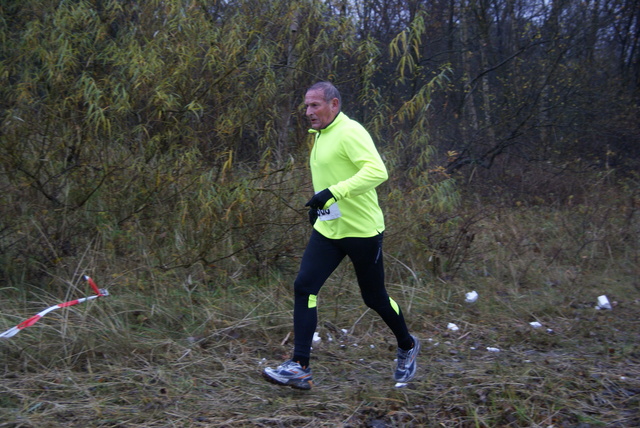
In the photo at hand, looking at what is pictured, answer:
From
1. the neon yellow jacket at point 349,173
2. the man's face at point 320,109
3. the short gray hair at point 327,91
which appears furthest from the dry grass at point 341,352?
the short gray hair at point 327,91

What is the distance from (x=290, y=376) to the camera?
3.71 m

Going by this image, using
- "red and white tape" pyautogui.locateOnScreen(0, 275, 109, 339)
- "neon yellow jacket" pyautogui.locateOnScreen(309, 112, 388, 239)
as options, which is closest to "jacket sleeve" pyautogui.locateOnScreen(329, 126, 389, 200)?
"neon yellow jacket" pyautogui.locateOnScreen(309, 112, 388, 239)

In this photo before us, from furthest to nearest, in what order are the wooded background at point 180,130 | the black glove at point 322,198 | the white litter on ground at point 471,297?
the white litter on ground at point 471,297 → the wooded background at point 180,130 → the black glove at point 322,198

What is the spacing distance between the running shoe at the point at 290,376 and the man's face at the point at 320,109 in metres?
1.47

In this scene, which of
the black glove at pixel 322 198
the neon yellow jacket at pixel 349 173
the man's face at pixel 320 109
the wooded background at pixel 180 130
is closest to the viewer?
the black glove at pixel 322 198

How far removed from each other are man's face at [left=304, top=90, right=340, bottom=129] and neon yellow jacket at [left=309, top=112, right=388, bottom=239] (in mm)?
39

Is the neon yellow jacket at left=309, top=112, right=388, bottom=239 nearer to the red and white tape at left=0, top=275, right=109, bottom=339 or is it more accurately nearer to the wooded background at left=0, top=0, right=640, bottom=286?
the red and white tape at left=0, top=275, right=109, bottom=339

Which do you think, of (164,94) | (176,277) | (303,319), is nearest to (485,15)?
(164,94)

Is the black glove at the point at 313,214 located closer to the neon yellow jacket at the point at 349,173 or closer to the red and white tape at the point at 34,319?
the neon yellow jacket at the point at 349,173

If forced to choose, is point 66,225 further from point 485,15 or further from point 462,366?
point 485,15

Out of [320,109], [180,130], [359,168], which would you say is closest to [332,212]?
[359,168]

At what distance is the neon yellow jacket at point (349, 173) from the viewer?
3559 millimetres

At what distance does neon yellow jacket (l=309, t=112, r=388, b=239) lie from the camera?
356 cm

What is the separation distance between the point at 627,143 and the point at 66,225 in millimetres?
10036
